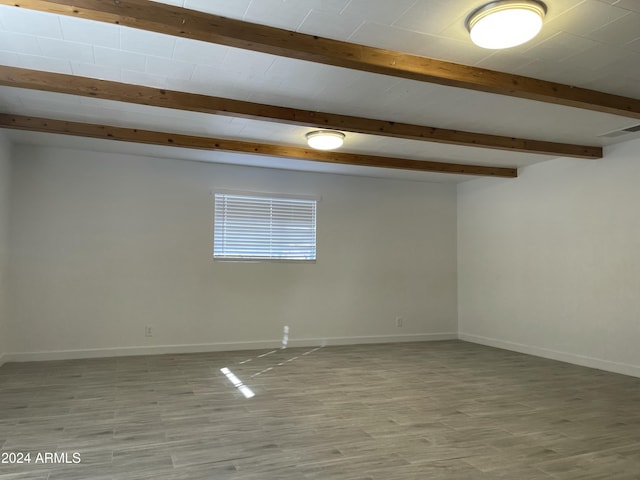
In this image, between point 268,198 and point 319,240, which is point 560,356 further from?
point 268,198

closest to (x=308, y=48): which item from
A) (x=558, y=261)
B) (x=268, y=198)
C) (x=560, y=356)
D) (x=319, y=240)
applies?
(x=268, y=198)

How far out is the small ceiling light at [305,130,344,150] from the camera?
452 centimetres

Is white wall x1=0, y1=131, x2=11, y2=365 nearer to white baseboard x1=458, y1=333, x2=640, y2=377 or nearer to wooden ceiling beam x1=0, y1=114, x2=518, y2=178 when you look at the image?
wooden ceiling beam x1=0, y1=114, x2=518, y2=178

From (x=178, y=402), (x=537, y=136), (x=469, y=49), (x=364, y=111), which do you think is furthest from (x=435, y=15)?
(x=178, y=402)

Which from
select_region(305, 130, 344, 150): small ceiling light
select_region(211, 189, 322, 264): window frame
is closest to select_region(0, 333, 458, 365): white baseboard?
select_region(211, 189, 322, 264): window frame

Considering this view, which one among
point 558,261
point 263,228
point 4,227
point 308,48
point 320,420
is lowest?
point 320,420

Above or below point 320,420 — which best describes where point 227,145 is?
above

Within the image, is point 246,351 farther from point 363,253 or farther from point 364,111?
point 364,111

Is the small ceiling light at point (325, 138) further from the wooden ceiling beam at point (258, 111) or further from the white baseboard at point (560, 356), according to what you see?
the white baseboard at point (560, 356)

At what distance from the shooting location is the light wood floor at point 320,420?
99.4 inches

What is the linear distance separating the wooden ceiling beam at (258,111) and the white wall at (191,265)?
2.45m

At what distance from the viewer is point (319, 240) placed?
6.62 m

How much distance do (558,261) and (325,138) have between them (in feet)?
11.3

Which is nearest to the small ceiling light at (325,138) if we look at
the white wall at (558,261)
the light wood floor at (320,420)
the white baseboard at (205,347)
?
the light wood floor at (320,420)
